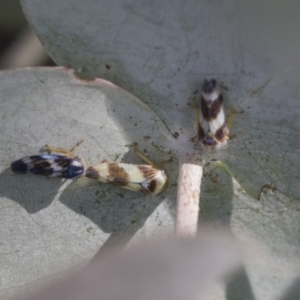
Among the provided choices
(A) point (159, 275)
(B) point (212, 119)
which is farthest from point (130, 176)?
(A) point (159, 275)

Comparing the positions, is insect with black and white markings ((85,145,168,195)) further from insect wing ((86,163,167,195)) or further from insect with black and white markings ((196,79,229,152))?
insect with black and white markings ((196,79,229,152))

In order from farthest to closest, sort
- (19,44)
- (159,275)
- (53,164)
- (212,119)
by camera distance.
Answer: (19,44) → (53,164) → (212,119) → (159,275)

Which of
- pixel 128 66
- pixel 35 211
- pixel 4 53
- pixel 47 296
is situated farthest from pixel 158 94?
pixel 4 53

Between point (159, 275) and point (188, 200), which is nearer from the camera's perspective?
point (159, 275)

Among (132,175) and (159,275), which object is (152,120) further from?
(159,275)

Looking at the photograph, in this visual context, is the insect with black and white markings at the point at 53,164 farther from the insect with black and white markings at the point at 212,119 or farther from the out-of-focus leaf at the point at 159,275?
the out-of-focus leaf at the point at 159,275

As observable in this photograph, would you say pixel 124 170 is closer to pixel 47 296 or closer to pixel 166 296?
pixel 47 296
